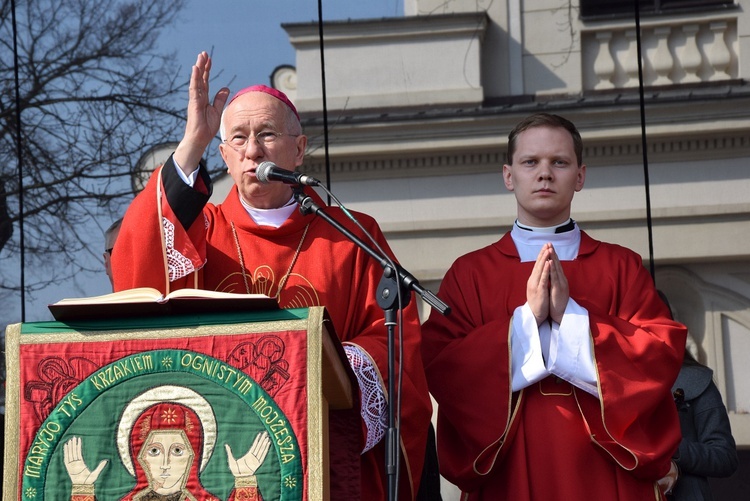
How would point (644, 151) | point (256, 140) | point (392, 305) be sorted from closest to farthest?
point (392, 305) < point (256, 140) < point (644, 151)

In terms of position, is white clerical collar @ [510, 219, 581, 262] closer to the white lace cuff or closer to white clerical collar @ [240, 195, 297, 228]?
white clerical collar @ [240, 195, 297, 228]

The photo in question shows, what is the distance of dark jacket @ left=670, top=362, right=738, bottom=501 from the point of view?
497cm

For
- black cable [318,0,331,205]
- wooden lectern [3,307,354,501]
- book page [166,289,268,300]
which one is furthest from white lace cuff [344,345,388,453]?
black cable [318,0,331,205]

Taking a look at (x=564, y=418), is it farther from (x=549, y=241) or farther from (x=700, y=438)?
(x=700, y=438)

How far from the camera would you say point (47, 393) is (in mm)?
3465

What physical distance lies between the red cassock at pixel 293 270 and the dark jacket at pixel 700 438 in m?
1.27

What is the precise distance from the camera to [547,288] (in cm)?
430

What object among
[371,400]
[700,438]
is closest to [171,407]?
[371,400]

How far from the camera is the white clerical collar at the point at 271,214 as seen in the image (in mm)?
4586

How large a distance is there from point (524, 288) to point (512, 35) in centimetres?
339

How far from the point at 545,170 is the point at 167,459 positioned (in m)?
1.79

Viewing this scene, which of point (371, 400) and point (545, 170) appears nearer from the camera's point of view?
point (371, 400)

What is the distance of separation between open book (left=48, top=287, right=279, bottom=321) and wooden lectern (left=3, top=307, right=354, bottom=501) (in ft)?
0.12

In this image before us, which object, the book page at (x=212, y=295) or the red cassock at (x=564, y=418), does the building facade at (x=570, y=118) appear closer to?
the red cassock at (x=564, y=418)
